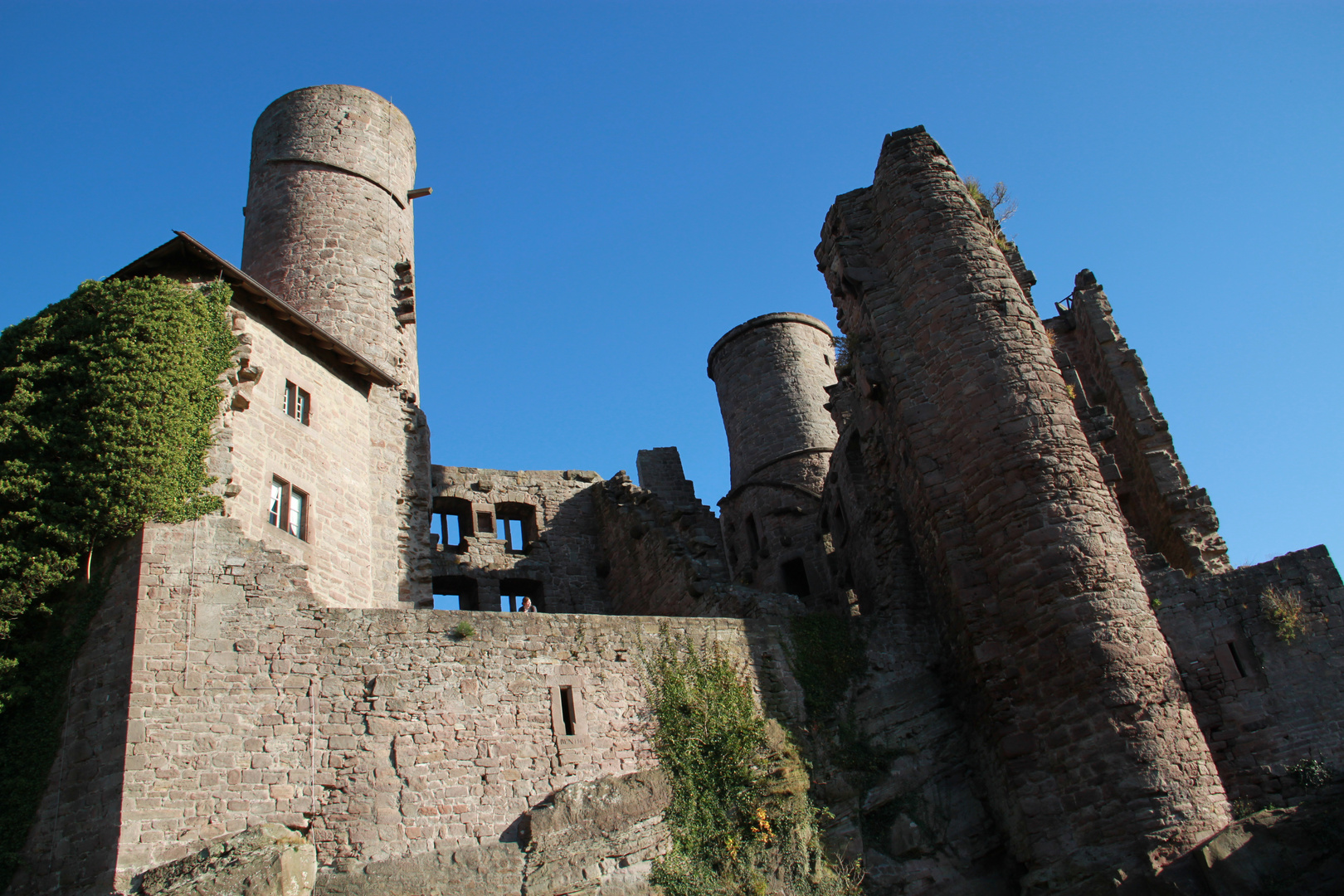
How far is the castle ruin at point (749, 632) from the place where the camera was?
38.5 feet

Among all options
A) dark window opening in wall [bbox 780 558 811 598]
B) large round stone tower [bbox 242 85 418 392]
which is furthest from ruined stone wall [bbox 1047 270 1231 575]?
large round stone tower [bbox 242 85 418 392]

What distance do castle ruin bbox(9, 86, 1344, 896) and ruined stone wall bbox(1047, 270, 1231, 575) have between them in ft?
0.21

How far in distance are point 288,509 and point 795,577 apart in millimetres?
13962

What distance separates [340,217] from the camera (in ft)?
67.9

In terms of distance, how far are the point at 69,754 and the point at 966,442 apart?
40.7ft

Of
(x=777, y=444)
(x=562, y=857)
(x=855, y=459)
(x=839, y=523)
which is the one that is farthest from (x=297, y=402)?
(x=777, y=444)

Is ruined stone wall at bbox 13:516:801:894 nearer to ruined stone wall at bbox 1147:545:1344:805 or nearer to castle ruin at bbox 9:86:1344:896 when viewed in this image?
castle ruin at bbox 9:86:1344:896

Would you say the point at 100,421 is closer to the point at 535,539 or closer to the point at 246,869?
the point at 246,869

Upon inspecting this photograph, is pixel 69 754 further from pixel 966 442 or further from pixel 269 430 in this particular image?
pixel 966 442

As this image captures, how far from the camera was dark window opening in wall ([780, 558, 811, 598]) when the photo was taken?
990 inches

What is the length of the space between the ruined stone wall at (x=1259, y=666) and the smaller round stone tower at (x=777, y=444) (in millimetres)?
9478

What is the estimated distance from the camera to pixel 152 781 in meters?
11.0

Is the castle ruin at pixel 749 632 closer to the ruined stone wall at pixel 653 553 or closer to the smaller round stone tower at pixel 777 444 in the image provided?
the ruined stone wall at pixel 653 553

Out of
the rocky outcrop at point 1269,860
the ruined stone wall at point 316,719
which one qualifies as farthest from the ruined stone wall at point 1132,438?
the ruined stone wall at point 316,719
